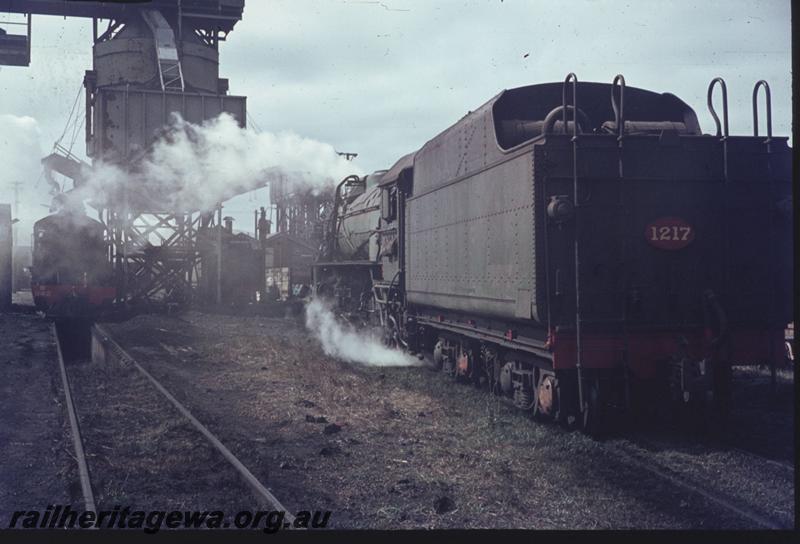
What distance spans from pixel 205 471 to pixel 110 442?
5.72 feet

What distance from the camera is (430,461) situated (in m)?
6.40

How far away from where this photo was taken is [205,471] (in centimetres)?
632

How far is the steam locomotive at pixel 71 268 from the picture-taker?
77.5ft

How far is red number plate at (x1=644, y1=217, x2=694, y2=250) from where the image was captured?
6789 millimetres

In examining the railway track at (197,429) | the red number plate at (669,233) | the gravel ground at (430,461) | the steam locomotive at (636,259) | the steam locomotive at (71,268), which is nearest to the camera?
the gravel ground at (430,461)

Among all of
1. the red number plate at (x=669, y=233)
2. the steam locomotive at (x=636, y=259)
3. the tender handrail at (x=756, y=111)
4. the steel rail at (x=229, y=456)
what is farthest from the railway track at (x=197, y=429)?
the tender handrail at (x=756, y=111)

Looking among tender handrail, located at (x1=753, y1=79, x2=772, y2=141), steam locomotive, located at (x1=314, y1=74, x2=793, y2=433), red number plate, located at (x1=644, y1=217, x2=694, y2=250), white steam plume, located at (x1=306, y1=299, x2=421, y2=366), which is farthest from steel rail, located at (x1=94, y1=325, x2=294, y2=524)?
tender handrail, located at (x1=753, y1=79, x2=772, y2=141)

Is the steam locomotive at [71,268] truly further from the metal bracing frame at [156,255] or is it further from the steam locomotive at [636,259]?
the steam locomotive at [636,259]

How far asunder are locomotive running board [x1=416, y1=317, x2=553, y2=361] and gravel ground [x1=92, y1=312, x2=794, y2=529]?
77 centimetres

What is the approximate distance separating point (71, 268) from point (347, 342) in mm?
12826

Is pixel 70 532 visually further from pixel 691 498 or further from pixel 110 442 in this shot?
pixel 691 498

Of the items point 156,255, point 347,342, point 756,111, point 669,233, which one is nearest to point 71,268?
point 156,255

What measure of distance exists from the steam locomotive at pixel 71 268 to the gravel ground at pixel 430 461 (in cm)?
1404

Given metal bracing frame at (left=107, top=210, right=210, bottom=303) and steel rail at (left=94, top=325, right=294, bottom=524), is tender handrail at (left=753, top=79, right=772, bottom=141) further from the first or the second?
metal bracing frame at (left=107, top=210, right=210, bottom=303)
